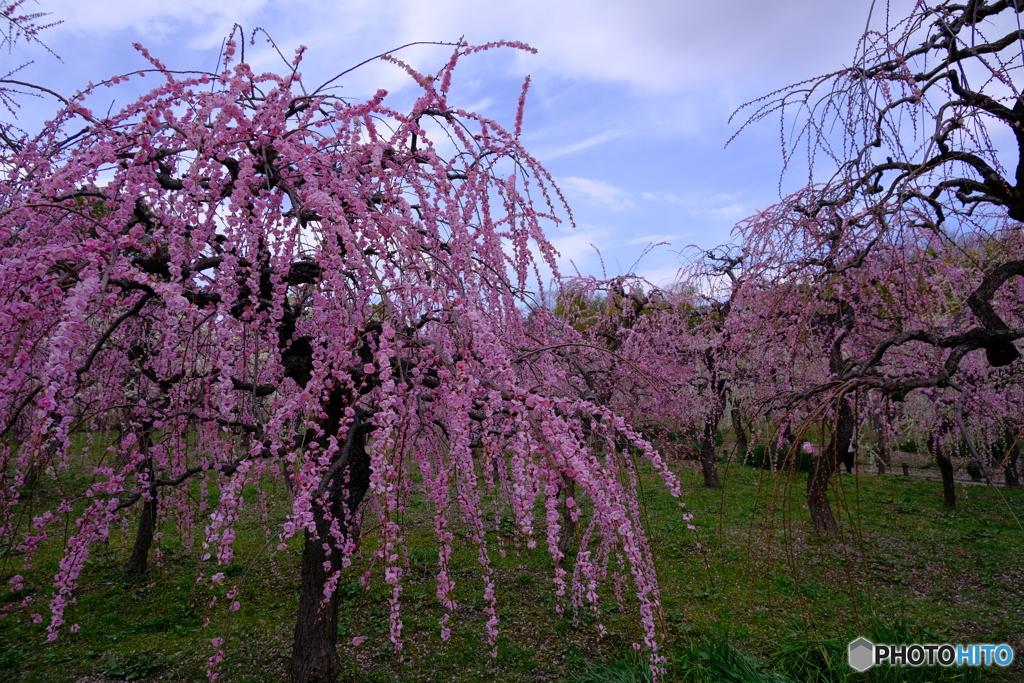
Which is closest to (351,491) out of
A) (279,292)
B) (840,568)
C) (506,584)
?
(279,292)

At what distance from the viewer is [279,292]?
3.01 meters

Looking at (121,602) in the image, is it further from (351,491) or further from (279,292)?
(279,292)

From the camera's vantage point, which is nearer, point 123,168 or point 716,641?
point 123,168

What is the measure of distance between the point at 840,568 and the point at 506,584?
16.8 ft

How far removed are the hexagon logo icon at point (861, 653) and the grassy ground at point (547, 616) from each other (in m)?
0.10

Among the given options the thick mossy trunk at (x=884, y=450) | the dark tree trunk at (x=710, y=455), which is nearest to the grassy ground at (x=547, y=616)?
the thick mossy trunk at (x=884, y=450)

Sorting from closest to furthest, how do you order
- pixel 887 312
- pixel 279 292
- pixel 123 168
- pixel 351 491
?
pixel 279 292
pixel 123 168
pixel 351 491
pixel 887 312

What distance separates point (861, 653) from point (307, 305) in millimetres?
5652

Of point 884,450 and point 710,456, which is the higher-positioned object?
point 884,450

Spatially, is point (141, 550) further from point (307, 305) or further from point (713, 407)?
point (713, 407)

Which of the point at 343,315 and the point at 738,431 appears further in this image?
the point at 738,431

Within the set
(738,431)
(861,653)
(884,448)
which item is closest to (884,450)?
(884,448)

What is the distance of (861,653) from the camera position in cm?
498

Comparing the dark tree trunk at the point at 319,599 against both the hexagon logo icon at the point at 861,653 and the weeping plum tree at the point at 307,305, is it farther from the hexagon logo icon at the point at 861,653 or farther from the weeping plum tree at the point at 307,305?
the hexagon logo icon at the point at 861,653
